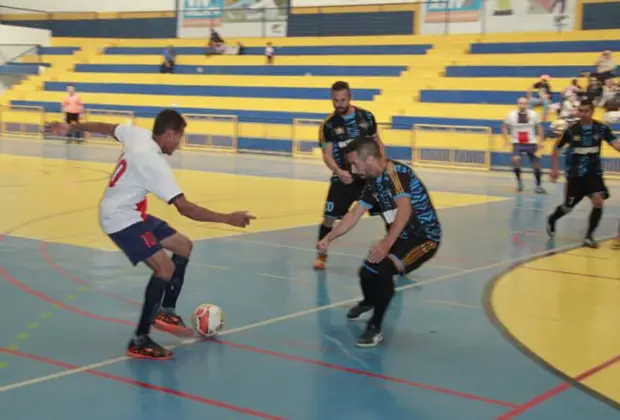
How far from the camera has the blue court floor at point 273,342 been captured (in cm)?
509

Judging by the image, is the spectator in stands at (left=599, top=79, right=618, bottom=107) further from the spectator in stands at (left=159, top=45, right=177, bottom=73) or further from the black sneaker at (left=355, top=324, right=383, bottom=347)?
the black sneaker at (left=355, top=324, right=383, bottom=347)

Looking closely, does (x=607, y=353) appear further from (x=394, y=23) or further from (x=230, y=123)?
(x=394, y=23)

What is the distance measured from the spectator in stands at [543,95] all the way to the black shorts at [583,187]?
47.8ft

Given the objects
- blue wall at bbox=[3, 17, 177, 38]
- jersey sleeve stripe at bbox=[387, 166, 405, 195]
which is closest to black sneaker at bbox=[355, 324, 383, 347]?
jersey sleeve stripe at bbox=[387, 166, 405, 195]

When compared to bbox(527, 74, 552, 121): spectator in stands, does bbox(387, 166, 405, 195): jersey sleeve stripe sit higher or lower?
lower

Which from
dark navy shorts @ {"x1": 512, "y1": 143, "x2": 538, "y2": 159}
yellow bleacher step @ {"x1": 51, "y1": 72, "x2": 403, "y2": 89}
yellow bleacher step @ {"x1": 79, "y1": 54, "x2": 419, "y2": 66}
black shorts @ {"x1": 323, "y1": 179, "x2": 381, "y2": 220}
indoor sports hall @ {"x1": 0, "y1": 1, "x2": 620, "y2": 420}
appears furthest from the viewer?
yellow bleacher step @ {"x1": 79, "y1": 54, "x2": 419, "y2": 66}

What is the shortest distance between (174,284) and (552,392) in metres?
2.86

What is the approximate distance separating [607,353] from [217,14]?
118ft

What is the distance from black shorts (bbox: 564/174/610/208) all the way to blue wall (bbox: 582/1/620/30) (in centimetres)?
2185

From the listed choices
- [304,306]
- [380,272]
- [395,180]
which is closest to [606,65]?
[304,306]

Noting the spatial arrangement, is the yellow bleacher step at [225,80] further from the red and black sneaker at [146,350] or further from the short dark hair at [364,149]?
the red and black sneaker at [146,350]

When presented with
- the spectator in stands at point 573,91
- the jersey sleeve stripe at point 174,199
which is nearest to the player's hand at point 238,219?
the jersey sleeve stripe at point 174,199

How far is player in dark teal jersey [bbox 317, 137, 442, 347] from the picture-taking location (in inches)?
256

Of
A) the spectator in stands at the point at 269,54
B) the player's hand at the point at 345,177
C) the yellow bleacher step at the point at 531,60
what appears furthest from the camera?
the spectator in stands at the point at 269,54
